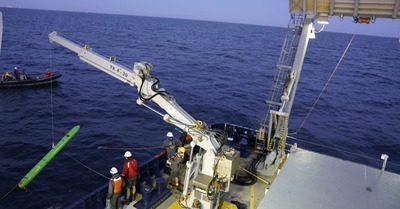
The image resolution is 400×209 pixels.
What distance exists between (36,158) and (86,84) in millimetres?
22029

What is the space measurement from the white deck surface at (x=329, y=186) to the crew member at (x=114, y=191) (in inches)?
199

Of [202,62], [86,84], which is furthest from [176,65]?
[86,84]

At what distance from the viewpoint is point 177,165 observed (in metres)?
12.5

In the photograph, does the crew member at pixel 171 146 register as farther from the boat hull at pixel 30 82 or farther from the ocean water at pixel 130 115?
the boat hull at pixel 30 82

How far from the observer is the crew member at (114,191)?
430 inches

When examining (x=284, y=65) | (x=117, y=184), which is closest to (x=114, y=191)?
(x=117, y=184)

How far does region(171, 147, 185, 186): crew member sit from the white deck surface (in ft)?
13.4

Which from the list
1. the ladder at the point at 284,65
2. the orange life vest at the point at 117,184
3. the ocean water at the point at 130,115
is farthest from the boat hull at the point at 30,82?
the orange life vest at the point at 117,184

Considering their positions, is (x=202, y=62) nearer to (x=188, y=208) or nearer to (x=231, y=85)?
(x=231, y=85)

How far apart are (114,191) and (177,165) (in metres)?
2.60

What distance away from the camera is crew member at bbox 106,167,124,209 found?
10.9 m

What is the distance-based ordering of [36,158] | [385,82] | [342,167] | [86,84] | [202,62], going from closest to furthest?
1. [342,167]
2. [36,158]
3. [86,84]
4. [385,82]
5. [202,62]

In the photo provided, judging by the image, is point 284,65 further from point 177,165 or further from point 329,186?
point 329,186

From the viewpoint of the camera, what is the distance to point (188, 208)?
441 inches
